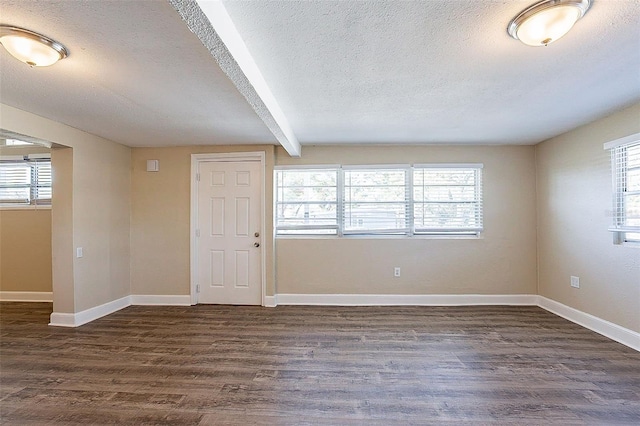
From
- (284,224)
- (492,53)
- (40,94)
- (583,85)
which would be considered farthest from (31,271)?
(583,85)

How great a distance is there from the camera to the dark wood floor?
1.97 metres

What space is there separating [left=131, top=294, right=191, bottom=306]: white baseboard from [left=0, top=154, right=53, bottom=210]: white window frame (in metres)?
1.90

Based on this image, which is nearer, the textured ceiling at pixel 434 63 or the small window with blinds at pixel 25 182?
the textured ceiling at pixel 434 63

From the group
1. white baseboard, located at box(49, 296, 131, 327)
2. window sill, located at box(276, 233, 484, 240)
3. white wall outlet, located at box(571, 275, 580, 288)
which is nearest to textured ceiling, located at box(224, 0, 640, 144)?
window sill, located at box(276, 233, 484, 240)

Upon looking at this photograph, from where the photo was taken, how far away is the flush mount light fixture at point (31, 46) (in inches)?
67.4

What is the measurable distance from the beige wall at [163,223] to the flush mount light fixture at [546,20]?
3715 mm

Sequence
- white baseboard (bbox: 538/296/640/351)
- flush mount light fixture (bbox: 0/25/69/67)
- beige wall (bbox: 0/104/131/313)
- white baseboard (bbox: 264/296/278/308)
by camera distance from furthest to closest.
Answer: white baseboard (bbox: 264/296/278/308) → beige wall (bbox: 0/104/131/313) → white baseboard (bbox: 538/296/640/351) → flush mount light fixture (bbox: 0/25/69/67)

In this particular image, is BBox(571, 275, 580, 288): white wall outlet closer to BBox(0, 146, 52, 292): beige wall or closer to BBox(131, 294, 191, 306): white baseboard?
BBox(131, 294, 191, 306): white baseboard

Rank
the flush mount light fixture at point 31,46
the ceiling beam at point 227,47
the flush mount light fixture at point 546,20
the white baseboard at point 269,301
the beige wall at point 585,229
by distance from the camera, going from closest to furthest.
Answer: the ceiling beam at point 227,47, the flush mount light fixture at point 546,20, the flush mount light fixture at point 31,46, the beige wall at point 585,229, the white baseboard at point 269,301

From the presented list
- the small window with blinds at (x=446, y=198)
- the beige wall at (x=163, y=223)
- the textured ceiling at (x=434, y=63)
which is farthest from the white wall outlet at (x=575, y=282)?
the beige wall at (x=163, y=223)

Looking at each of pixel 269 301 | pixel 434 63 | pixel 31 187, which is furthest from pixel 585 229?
pixel 31 187

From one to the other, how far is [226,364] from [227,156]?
2807mm

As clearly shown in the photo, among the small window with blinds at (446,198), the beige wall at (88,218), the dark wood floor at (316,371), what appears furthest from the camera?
the small window with blinds at (446,198)

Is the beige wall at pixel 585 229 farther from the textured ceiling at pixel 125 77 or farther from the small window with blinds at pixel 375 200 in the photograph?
the textured ceiling at pixel 125 77
